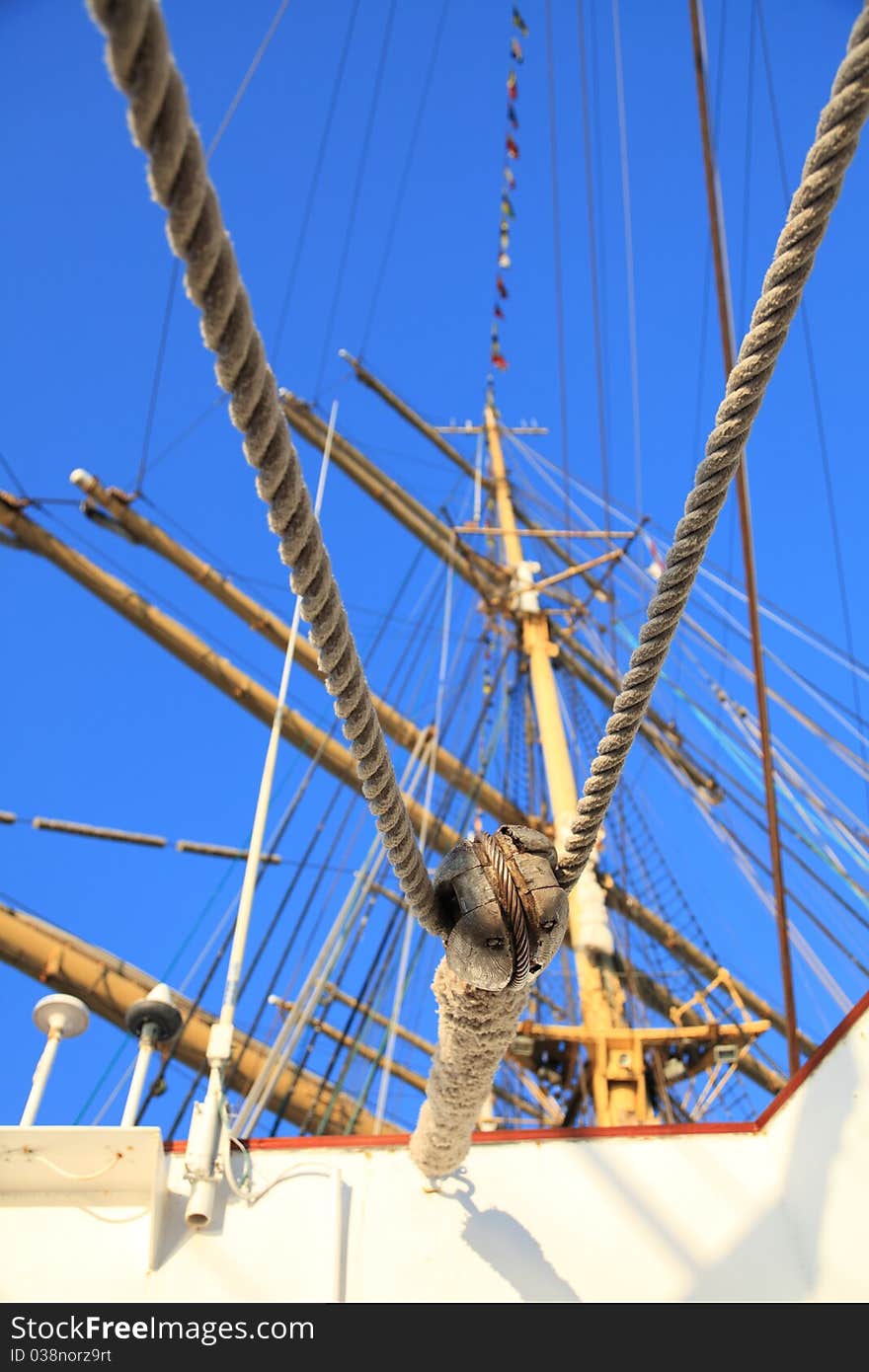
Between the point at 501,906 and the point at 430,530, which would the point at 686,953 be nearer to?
the point at 430,530

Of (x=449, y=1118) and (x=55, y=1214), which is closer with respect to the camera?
(x=449, y=1118)

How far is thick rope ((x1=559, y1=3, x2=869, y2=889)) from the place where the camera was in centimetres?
104

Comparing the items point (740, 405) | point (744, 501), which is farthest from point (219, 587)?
point (740, 405)

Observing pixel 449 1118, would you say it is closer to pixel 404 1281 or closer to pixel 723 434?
pixel 404 1281

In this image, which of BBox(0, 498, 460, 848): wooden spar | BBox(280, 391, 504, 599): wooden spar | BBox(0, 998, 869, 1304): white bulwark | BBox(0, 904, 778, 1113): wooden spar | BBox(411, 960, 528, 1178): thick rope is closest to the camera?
BBox(411, 960, 528, 1178): thick rope

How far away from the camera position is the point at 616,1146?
3.13 m

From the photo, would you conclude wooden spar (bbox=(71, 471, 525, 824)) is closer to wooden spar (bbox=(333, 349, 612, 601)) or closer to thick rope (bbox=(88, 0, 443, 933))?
wooden spar (bbox=(333, 349, 612, 601))

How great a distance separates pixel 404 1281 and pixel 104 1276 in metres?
0.73

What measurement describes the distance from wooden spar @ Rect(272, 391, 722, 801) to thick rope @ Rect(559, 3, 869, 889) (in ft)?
33.8

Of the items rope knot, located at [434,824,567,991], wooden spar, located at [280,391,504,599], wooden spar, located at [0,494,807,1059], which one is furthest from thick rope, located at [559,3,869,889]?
wooden spar, located at [280,391,504,599]

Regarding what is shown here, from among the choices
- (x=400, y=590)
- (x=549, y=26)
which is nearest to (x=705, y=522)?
(x=549, y=26)

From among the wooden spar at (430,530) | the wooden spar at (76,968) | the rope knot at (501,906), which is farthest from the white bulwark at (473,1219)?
the wooden spar at (430,530)

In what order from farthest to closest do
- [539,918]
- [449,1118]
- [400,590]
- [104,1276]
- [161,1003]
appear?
[400,590], [161,1003], [104,1276], [449,1118], [539,918]

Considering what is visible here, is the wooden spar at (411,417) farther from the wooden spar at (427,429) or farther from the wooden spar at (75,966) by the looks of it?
the wooden spar at (75,966)
